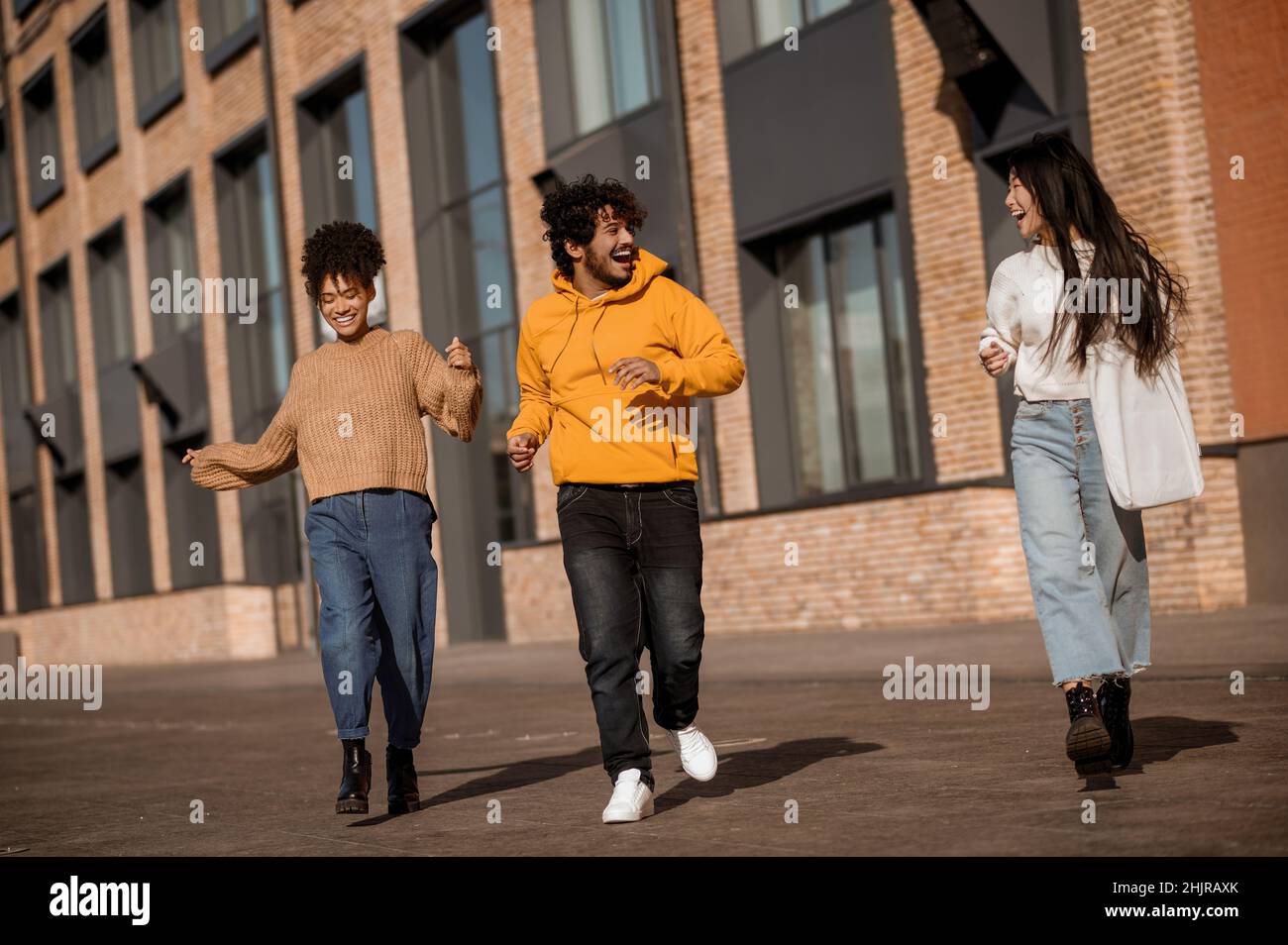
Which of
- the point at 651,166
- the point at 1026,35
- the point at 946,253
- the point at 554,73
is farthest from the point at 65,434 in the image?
the point at 1026,35

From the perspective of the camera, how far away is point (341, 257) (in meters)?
6.27

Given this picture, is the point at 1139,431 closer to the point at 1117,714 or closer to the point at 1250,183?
the point at 1117,714

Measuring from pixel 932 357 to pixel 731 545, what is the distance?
2971 mm

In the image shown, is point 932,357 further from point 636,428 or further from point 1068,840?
point 1068,840

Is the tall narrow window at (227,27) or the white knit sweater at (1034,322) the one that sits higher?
the tall narrow window at (227,27)

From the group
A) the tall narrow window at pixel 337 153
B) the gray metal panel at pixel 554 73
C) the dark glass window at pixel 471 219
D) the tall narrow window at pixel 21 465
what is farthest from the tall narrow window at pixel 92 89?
the gray metal panel at pixel 554 73

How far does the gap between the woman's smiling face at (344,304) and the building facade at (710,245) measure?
344 centimetres

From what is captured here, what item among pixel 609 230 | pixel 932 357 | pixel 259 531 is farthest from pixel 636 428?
pixel 259 531

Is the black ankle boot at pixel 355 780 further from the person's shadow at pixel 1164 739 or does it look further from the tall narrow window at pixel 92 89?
the tall narrow window at pixel 92 89

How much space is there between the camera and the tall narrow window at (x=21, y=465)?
125 feet

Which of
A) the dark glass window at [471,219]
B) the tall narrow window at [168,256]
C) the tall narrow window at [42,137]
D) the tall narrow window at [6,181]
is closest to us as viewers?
the dark glass window at [471,219]

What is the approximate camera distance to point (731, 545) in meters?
17.2

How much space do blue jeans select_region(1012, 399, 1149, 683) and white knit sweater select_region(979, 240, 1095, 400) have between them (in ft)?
0.18

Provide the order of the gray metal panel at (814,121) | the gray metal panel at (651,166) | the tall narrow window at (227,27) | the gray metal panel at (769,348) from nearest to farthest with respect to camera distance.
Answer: the gray metal panel at (814,121) < the gray metal panel at (769,348) < the gray metal panel at (651,166) < the tall narrow window at (227,27)
